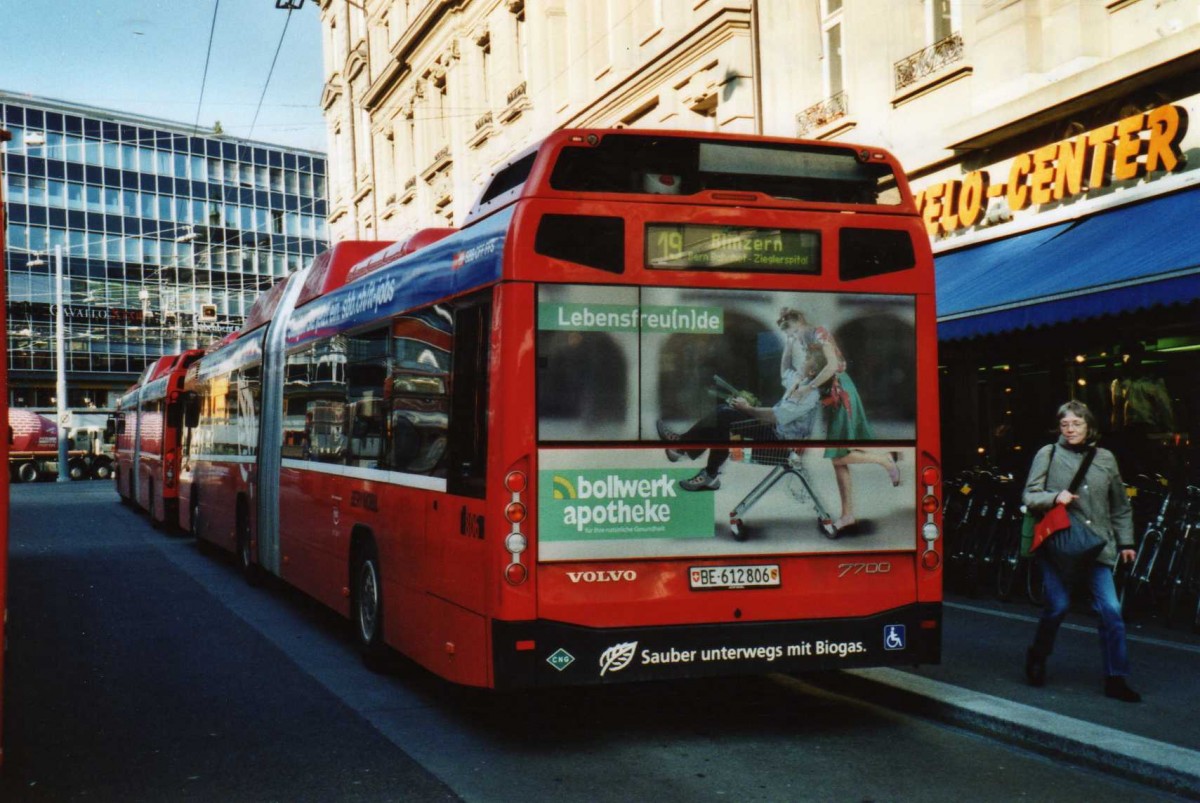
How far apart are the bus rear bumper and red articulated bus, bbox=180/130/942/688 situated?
1 centimetres

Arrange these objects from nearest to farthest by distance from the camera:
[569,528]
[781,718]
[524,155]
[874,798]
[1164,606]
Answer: [874,798]
[569,528]
[524,155]
[781,718]
[1164,606]

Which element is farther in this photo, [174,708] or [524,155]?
[174,708]

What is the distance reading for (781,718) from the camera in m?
7.20

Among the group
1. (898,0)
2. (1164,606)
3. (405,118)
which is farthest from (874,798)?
(405,118)

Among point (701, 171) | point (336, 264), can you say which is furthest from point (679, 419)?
point (336, 264)

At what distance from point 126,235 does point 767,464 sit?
8002 centimetres

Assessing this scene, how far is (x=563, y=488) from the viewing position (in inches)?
241

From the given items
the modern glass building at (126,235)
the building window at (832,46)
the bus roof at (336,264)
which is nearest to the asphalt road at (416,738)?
the bus roof at (336,264)

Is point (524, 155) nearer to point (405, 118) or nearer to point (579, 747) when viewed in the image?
point (579, 747)

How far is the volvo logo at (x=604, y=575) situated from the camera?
616cm

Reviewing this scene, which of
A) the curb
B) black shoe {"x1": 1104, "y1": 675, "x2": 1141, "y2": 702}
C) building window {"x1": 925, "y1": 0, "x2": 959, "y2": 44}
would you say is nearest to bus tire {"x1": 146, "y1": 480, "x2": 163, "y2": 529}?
building window {"x1": 925, "y1": 0, "x2": 959, "y2": 44}

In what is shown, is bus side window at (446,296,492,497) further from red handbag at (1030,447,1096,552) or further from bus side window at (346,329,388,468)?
red handbag at (1030,447,1096,552)

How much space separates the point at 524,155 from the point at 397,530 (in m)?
2.41

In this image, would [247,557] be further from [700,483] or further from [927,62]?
[927,62]
